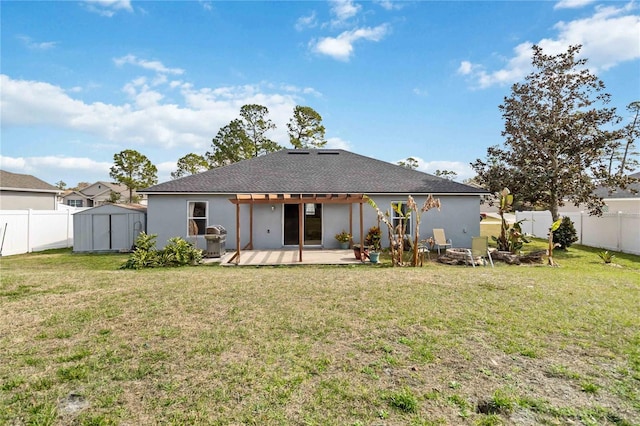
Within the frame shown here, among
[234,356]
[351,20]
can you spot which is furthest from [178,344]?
[351,20]

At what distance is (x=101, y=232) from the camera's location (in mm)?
14336

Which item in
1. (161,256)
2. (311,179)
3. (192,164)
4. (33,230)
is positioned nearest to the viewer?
(161,256)

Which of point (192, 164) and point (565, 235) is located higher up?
point (192, 164)

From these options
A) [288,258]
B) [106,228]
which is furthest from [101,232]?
[288,258]

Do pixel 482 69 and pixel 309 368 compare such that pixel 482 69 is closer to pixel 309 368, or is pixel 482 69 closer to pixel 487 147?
pixel 487 147

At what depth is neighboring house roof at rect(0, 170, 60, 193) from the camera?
2184cm

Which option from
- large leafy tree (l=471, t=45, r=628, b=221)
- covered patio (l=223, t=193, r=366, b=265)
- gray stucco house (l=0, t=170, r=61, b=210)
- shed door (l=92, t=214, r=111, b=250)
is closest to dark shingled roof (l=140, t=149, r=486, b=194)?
covered patio (l=223, t=193, r=366, b=265)

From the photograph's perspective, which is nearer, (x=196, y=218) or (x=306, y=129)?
(x=196, y=218)

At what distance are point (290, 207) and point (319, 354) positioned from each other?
11.0 meters

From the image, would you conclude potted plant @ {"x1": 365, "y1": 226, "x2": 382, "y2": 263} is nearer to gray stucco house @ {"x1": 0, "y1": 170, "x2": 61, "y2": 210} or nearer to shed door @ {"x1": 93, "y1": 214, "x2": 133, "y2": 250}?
shed door @ {"x1": 93, "y1": 214, "x2": 133, "y2": 250}

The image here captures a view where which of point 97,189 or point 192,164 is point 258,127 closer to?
point 192,164

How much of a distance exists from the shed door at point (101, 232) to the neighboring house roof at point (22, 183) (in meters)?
13.4

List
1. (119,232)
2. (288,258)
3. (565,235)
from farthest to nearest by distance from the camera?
(565,235), (119,232), (288,258)

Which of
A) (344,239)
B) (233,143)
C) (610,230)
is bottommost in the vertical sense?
(344,239)
